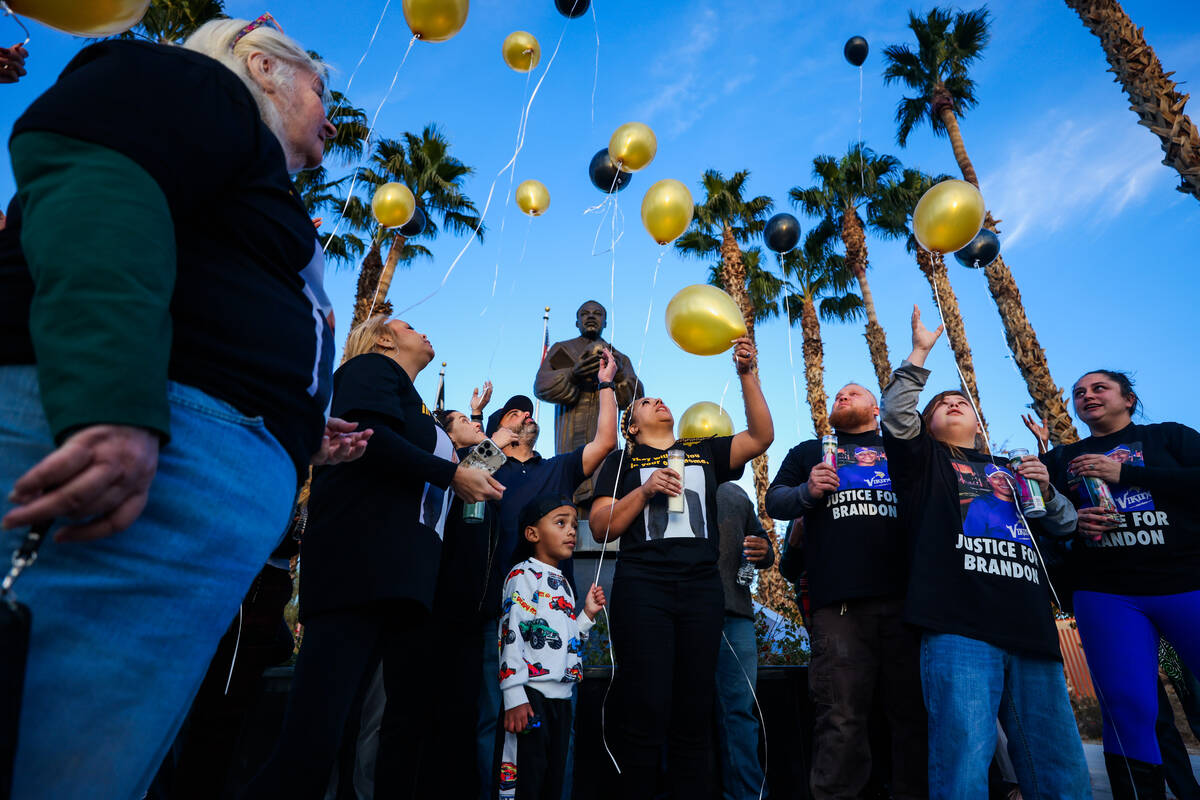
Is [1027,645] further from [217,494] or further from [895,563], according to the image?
[217,494]

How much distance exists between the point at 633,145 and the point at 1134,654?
4.32 meters

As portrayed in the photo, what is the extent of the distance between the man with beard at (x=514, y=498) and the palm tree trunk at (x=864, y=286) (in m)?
13.6

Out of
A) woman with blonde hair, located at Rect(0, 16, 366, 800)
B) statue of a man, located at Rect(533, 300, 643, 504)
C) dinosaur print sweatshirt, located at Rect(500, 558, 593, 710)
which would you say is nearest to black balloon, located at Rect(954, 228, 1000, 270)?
statue of a man, located at Rect(533, 300, 643, 504)

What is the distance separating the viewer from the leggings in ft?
9.40

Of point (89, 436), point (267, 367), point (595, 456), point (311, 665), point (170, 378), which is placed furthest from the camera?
point (595, 456)

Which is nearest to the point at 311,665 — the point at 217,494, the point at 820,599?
the point at 217,494

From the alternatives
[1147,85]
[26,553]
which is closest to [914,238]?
[1147,85]

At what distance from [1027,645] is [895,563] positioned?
0.63 metres

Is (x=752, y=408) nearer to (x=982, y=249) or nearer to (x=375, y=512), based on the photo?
(x=375, y=512)

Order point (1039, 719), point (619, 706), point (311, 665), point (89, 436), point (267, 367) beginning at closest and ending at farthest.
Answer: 1. point (89, 436)
2. point (267, 367)
3. point (311, 665)
4. point (1039, 719)
5. point (619, 706)

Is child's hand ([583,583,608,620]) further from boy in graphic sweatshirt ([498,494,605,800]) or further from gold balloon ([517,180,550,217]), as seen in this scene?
gold balloon ([517,180,550,217])

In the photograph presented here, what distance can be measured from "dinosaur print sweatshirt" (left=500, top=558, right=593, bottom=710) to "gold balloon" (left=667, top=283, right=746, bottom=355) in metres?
1.47

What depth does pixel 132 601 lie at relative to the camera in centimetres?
82

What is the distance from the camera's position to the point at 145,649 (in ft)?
2.72
